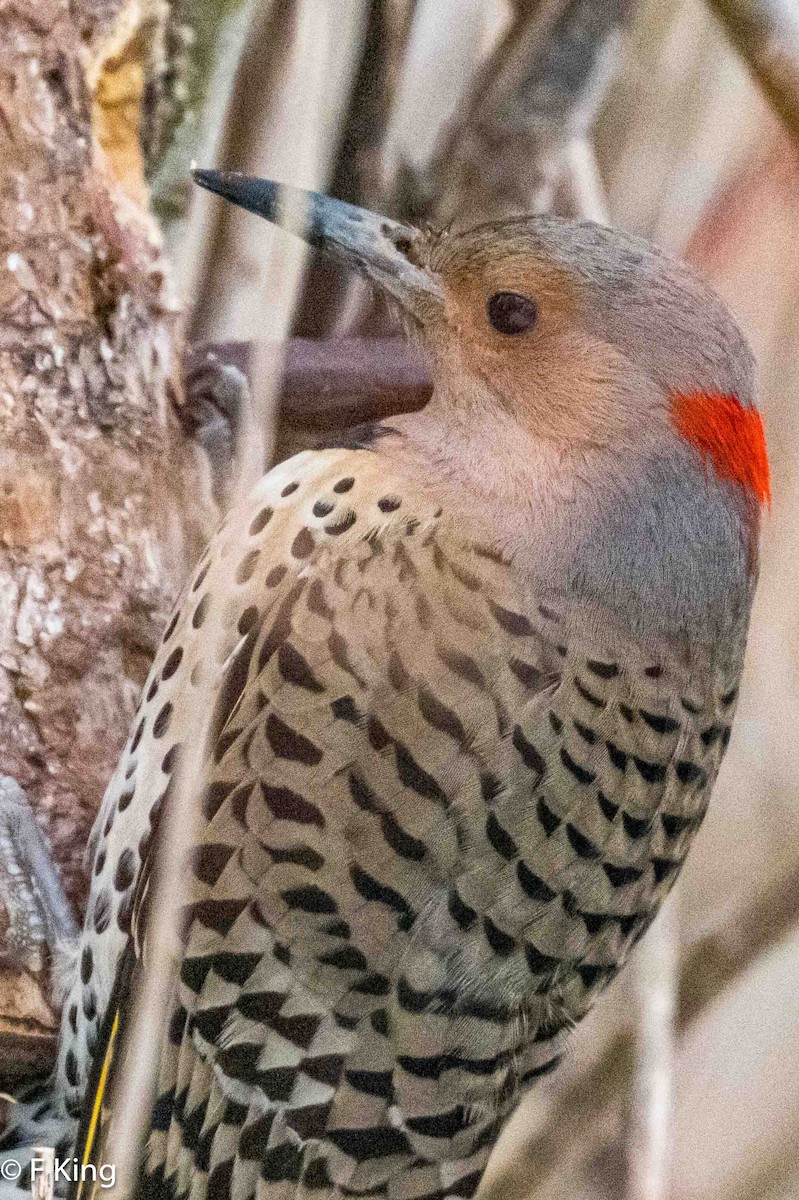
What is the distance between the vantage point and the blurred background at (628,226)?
1.34 meters

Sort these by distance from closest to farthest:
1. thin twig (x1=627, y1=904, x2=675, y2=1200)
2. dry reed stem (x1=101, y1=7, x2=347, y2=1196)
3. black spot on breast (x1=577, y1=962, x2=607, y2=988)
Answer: dry reed stem (x1=101, y1=7, x2=347, y2=1196), black spot on breast (x1=577, y1=962, x2=607, y2=988), thin twig (x1=627, y1=904, x2=675, y2=1200)

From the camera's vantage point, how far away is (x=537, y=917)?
4.04 ft

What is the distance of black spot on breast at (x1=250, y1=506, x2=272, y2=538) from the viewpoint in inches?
50.5

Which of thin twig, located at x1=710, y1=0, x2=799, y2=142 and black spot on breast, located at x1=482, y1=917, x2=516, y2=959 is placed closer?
black spot on breast, located at x1=482, y1=917, x2=516, y2=959

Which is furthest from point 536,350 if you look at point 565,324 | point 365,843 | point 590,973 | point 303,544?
point 590,973

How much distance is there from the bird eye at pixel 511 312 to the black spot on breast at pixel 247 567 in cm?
34

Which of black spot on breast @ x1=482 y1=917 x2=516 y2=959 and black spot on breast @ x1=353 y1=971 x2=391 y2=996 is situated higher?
black spot on breast @ x1=482 y1=917 x2=516 y2=959

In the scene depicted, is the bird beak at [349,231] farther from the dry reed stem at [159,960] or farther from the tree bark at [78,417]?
the dry reed stem at [159,960]

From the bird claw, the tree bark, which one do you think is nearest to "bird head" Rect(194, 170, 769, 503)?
the tree bark

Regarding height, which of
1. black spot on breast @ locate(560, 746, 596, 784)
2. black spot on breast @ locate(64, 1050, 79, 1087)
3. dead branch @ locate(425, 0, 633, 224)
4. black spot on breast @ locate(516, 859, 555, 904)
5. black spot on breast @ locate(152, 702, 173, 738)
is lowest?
black spot on breast @ locate(64, 1050, 79, 1087)

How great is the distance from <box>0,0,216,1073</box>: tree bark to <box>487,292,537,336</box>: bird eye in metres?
0.33

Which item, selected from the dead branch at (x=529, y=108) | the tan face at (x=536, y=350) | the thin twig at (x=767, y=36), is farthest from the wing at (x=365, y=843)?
the thin twig at (x=767, y=36)

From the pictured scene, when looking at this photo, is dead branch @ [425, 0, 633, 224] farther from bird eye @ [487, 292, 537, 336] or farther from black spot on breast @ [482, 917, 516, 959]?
black spot on breast @ [482, 917, 516, 959]

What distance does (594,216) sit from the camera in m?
1.38
